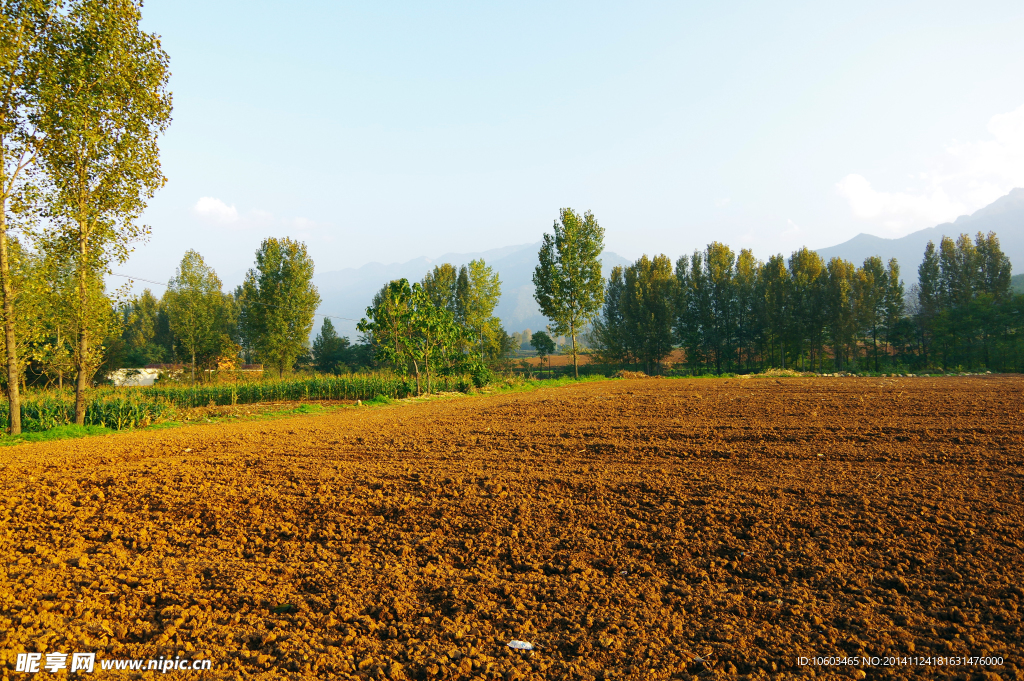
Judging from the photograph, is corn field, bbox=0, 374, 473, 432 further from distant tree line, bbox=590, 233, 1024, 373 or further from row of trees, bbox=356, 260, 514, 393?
distant tree line, bbox=590, 233, 1024, 373

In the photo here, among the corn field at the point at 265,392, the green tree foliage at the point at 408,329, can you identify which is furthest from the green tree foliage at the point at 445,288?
the green tree foliage at the point at 408,329

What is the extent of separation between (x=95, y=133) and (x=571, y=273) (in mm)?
27021

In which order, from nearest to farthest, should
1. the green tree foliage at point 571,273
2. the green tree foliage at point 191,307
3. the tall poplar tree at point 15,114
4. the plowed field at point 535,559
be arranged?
the plowed field at point 535,559 < the tall poplar tree at point 15,114 < the green tree foliage at point 571,273 < the green tree foliage at point 191,307

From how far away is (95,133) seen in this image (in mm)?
12641

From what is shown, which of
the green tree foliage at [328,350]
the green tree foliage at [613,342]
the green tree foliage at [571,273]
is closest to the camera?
the green tree foliage at [571,273]

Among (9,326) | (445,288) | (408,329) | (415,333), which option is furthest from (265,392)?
(445,288)

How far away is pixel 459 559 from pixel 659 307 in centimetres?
4860

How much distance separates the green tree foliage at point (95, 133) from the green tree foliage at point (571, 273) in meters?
24.6

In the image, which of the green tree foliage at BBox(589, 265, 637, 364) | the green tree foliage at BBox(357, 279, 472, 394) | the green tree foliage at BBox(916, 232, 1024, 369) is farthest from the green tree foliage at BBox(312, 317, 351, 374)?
the green tree foliage at BBox(916, 232, 1024, 369)

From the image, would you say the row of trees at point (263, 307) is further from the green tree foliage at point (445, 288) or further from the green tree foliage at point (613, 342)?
the green tree foliage at point (613, 342)

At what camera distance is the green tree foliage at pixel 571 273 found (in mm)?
35094

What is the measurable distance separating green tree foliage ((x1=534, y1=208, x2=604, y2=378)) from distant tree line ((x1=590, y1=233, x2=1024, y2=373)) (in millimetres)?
13102

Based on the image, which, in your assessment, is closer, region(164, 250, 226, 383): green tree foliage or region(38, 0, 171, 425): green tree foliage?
region(38, 0, 171, 425): green tree foliage

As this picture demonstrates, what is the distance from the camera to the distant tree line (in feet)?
151
